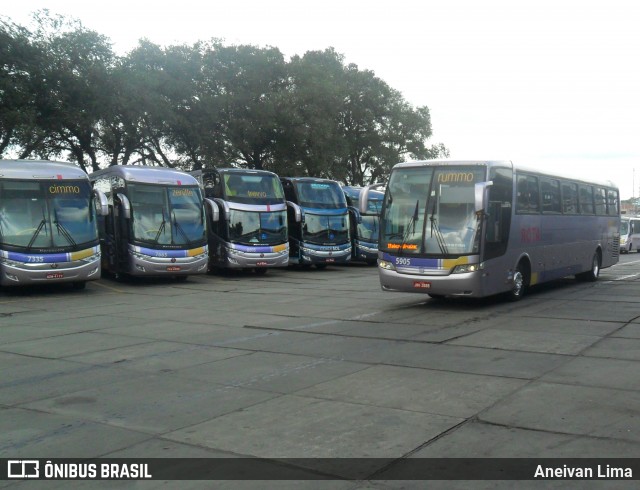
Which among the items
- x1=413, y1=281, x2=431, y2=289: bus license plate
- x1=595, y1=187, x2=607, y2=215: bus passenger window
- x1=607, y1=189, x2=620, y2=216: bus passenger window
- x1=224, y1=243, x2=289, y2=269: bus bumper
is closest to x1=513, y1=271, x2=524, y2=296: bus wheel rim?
x1=413, y1=281, x2=431, y2=289: bus license plate

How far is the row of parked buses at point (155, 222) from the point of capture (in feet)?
61.5

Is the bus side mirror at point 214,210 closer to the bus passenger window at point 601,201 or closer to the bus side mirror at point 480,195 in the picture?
the bus side mirror at point 480,195

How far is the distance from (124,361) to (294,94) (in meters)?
33.9

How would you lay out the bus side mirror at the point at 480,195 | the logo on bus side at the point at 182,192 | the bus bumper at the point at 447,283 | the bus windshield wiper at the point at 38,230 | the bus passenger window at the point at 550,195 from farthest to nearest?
1. the logo on bus side at the point at 182,192
2. the bus windshield wiper at the point at 38,230
3. the bus passenger window at the point at 550,195
4. the bus bumper at the point at 447,283
5. the bus side mirror at the point at 480,195

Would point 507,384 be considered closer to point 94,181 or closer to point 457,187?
point 457,187

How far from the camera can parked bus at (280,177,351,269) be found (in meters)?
27.7

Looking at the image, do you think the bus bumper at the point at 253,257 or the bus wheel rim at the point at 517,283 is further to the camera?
the bus bumper at the point at 253,257

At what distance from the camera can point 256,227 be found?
81.0 ft

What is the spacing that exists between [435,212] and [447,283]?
4.78 feet

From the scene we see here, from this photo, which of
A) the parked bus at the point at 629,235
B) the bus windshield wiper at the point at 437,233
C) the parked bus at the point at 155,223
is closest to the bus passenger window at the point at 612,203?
the bus windshield wiper at the point at 437,233

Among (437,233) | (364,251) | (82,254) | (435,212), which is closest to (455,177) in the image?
(435,212)

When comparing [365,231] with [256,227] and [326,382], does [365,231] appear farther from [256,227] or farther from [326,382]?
[326,382]

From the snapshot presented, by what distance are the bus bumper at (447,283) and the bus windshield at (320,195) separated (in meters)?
13.8

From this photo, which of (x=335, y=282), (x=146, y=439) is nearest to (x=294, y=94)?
(x=335, y=282)
